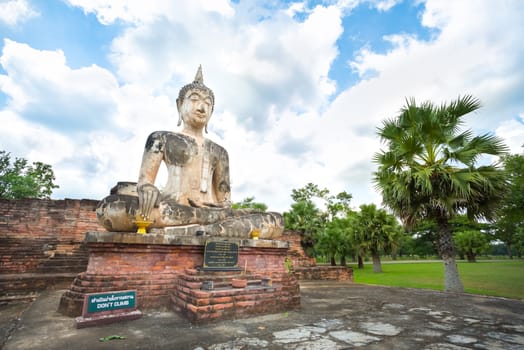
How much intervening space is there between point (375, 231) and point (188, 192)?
51.1ft

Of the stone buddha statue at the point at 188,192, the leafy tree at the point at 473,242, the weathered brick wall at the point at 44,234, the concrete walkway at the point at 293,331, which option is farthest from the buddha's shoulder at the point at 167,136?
the leafy tree at the point at 473,242

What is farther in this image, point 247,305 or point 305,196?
point 305,196

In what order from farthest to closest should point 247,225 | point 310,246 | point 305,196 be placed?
point 305,196
point 310,246
point 247,225

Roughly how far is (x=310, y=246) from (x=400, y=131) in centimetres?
1170

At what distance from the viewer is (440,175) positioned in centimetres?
699

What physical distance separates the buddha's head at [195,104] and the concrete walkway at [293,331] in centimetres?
380

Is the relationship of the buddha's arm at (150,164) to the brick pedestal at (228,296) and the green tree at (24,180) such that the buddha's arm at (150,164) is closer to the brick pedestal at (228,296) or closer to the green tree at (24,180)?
the brick pedestal at (228,296)

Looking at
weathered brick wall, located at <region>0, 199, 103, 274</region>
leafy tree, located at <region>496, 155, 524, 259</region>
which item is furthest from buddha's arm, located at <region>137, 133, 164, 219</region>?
leafy tree, located at <region>496, 155, 524, 259</region>

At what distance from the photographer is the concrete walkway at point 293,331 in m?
2.46

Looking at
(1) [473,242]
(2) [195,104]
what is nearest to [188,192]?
(2) [195,104]

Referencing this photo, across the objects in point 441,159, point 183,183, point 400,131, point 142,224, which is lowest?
point 142,224

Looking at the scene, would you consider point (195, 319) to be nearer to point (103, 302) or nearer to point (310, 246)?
point (103, 302)

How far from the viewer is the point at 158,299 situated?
12.6 feet

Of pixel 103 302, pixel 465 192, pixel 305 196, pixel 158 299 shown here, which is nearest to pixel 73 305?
pixel 103 302
